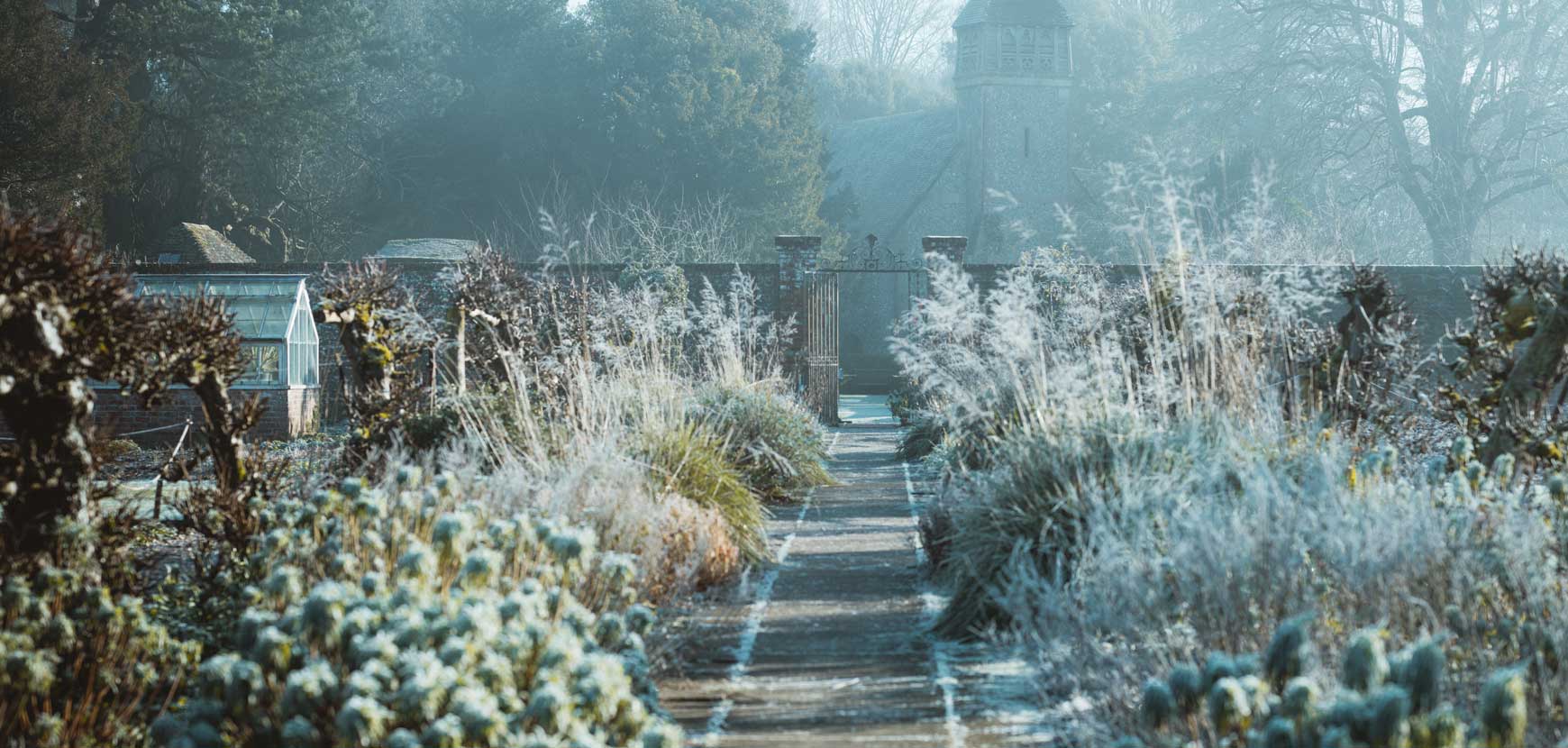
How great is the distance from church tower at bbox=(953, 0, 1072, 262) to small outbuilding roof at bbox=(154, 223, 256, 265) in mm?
16889

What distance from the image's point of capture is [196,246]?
20531mm

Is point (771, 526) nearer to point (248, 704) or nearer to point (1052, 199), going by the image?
point (248, 704)

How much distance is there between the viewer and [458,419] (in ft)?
22.2

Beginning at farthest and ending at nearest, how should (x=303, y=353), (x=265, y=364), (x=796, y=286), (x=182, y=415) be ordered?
1. (x=796, y=286)
2. (x=303, y=353)
3. (x=265, y=364)
4. (x=182, y=415)

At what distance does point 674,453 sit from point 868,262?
1087 centimetres

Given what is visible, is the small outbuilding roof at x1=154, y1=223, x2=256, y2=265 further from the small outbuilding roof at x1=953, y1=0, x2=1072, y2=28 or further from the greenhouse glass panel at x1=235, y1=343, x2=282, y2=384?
the small outbuilding roof at x1=953, y1=0, x2=1072, y2=28

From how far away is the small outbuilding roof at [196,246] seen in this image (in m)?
20.4

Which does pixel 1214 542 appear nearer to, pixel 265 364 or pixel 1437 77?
pixel 265 364

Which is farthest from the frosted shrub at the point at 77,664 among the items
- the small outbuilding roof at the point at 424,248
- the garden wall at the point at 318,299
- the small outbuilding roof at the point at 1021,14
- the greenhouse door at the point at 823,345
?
the small outbuilding roof at the point at 1021,14

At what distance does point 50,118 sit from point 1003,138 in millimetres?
19938

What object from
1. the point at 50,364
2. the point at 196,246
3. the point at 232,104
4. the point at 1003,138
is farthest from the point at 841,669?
the point at 1003,138

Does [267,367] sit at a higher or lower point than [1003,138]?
lower

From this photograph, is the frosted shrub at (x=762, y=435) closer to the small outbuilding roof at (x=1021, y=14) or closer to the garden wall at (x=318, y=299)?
the garden wall at (x=318, y=299)

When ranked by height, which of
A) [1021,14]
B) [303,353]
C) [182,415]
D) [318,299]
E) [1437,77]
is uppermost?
[1021,14]
